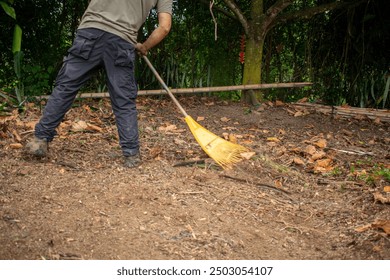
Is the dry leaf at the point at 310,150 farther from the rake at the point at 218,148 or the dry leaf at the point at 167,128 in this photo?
the dry leaf at the point at 167,128

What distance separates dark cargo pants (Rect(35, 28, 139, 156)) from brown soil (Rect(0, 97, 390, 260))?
33cm

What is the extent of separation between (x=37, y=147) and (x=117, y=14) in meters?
1.07

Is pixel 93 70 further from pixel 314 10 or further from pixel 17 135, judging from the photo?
pixel 314 10

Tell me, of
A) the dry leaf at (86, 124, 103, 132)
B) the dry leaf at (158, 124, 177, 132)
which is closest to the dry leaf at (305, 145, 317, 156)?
the dry leaf at (158, 124, 177, 132)

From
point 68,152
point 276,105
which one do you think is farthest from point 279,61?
point 68,152

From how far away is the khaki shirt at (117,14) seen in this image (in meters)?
3.63

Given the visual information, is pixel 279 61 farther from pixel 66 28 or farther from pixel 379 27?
pixel 66 28

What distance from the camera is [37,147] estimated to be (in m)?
3.69

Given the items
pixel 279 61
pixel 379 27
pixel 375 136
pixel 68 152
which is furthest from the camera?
pixel 279 61

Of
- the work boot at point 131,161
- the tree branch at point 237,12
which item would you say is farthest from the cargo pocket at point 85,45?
the tree branch at point 237,12

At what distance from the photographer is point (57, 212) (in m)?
2.91

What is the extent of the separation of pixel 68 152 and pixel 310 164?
1911 mm

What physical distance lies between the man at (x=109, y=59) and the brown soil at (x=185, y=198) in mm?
250

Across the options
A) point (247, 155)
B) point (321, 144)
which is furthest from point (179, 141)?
point (321, 144)
